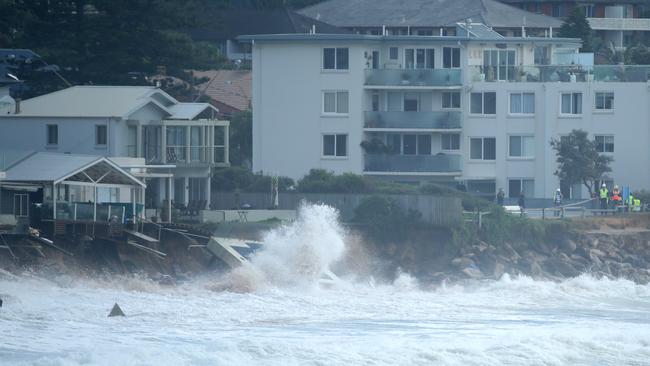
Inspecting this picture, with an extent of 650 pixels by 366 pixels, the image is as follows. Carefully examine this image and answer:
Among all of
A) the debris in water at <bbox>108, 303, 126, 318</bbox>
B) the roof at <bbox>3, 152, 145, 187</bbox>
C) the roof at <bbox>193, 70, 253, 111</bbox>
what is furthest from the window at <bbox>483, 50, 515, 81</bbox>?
the debris in water at <bbox>108, 303, 126, 318</bbox>

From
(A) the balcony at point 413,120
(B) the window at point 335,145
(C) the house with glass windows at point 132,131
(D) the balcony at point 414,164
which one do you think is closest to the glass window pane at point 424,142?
(A) the balcony at point 413,120

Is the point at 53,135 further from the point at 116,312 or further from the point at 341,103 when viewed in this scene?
the point at 116,312

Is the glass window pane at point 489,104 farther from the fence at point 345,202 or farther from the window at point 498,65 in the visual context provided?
the fence at point 345,202

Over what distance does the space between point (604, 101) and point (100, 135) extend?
62.3ft

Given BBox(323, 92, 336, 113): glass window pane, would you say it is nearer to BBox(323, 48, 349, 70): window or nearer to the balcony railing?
BBox(323, 48, 349, 70): window

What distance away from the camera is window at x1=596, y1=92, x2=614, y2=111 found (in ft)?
223

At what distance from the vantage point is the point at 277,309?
49.7 metres

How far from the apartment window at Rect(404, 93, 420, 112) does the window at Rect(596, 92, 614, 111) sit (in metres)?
6.56

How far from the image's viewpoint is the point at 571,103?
6831 cm

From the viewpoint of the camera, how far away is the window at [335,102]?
2662 inches

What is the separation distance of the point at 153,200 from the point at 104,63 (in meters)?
10.5

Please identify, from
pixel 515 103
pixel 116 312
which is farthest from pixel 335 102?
pixel 116 312

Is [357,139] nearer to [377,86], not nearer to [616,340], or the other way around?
[377,86]

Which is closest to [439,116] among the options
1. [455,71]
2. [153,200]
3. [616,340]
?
[455,71]
